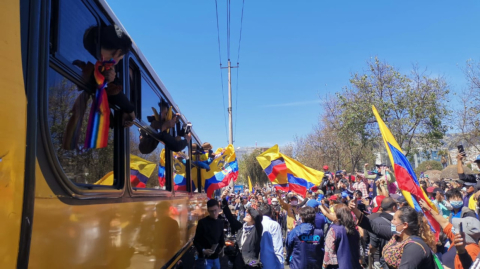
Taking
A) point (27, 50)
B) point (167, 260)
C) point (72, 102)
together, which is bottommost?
point (167, 260)

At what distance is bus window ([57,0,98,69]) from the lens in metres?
2.07

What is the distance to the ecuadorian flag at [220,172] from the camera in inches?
376

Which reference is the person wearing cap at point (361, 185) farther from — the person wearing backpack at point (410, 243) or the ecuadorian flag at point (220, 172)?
the person wearing backpack at point (410, 243)

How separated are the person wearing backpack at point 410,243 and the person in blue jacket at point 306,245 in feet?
5.73

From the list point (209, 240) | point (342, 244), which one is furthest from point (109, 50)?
point (342, 244)

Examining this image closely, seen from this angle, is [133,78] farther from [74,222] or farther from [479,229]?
[479,229]

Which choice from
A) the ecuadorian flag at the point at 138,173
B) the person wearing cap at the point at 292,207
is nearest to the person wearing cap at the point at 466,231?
the ecuadorian flag at the point at 138,173

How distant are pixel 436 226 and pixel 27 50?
445 cm

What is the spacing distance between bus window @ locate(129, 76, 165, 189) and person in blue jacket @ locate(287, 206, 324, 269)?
7.56 ft

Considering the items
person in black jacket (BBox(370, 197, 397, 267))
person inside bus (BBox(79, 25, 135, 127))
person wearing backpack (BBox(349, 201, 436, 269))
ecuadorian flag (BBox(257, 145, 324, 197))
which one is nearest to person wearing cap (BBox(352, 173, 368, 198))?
ecuadorian flag (BBox(257, 145, 324, 197))

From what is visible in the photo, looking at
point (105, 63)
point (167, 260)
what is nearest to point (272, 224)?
point (167, 260)

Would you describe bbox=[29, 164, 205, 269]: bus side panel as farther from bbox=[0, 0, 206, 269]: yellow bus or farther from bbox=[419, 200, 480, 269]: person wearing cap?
bbox=[419, 200, 480, 269]: person wearing cap

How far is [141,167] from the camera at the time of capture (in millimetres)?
3486

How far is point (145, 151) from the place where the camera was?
366cm
